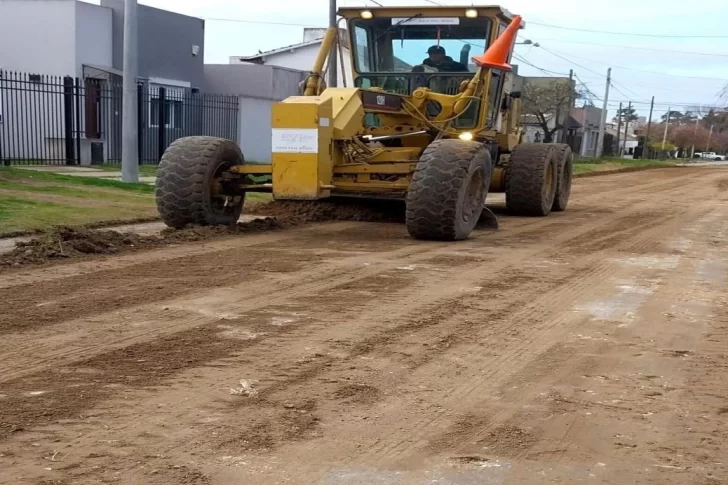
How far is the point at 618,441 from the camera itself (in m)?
3.82

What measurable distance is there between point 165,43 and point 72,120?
22.2 feet

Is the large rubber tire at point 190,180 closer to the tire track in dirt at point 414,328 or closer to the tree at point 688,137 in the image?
the tire track in dirt at point 414,328

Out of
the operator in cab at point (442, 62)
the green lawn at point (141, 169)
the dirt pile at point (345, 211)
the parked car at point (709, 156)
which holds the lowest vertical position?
the parked car at point (709, 156)

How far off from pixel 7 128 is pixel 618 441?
71.7ft

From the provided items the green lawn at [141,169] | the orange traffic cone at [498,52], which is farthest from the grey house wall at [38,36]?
the orange traffic cone at [498,52]

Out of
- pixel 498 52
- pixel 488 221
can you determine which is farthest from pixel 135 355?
pixel 498 52

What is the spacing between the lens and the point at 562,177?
15.1 metres

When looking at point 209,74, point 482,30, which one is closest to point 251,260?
point 482,30

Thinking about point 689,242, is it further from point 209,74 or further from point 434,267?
point 209,74

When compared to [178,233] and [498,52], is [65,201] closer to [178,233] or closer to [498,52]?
[178,233]

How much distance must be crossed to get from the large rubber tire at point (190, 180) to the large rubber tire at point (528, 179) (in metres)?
5.36

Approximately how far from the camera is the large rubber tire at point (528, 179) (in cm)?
1349

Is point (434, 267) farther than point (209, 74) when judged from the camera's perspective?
No

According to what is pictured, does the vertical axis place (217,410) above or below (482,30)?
below
